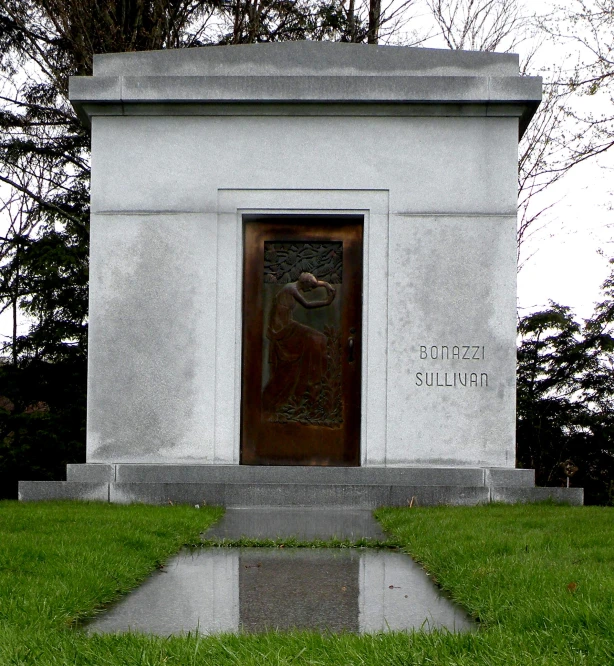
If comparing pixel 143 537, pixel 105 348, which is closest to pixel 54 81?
pixel 105 348

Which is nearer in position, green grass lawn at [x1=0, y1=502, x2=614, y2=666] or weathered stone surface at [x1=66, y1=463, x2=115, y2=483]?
green grass lawn at [x1=0, y1=502, x2=614, y2=666]

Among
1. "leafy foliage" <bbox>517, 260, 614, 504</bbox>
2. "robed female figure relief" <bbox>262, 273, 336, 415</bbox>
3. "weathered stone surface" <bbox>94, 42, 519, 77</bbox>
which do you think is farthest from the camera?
"leafy foliage" <bbox>517, 260, 614, 504</bbox>

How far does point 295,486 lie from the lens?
8.23 m

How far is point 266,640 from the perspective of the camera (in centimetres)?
345

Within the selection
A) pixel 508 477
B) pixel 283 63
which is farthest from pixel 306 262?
pixel 508 477

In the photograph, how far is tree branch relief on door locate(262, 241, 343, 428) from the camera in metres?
9.01

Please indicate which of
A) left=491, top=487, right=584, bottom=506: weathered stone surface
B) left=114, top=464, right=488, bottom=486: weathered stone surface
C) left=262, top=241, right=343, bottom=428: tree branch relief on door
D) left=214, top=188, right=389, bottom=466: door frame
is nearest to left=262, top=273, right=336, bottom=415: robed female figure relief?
left=262, top=241, right=343, bottom=428: tree branch relief on door

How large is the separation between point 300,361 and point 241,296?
81cm

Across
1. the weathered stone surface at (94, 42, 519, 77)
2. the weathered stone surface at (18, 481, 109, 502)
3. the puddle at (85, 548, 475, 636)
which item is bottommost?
the weathered stone surface at (18, 481, 109, 502)

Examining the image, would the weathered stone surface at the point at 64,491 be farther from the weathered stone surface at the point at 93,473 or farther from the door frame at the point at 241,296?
the door frame at the point at 241,296

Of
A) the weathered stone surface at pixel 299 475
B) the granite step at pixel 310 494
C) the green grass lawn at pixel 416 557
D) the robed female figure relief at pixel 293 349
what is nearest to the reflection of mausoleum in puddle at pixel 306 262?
the robed female figure relief at pixel 293 349

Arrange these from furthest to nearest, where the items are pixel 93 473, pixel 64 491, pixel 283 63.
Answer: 1. pixel 283 63
2. pixel 93 473
3. pixel 64 491

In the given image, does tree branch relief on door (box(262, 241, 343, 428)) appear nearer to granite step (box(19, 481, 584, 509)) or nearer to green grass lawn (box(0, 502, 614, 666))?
granite step (box(19, 481, 584, 509))

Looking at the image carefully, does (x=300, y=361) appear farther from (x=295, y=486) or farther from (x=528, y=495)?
(x=528, y=495)
